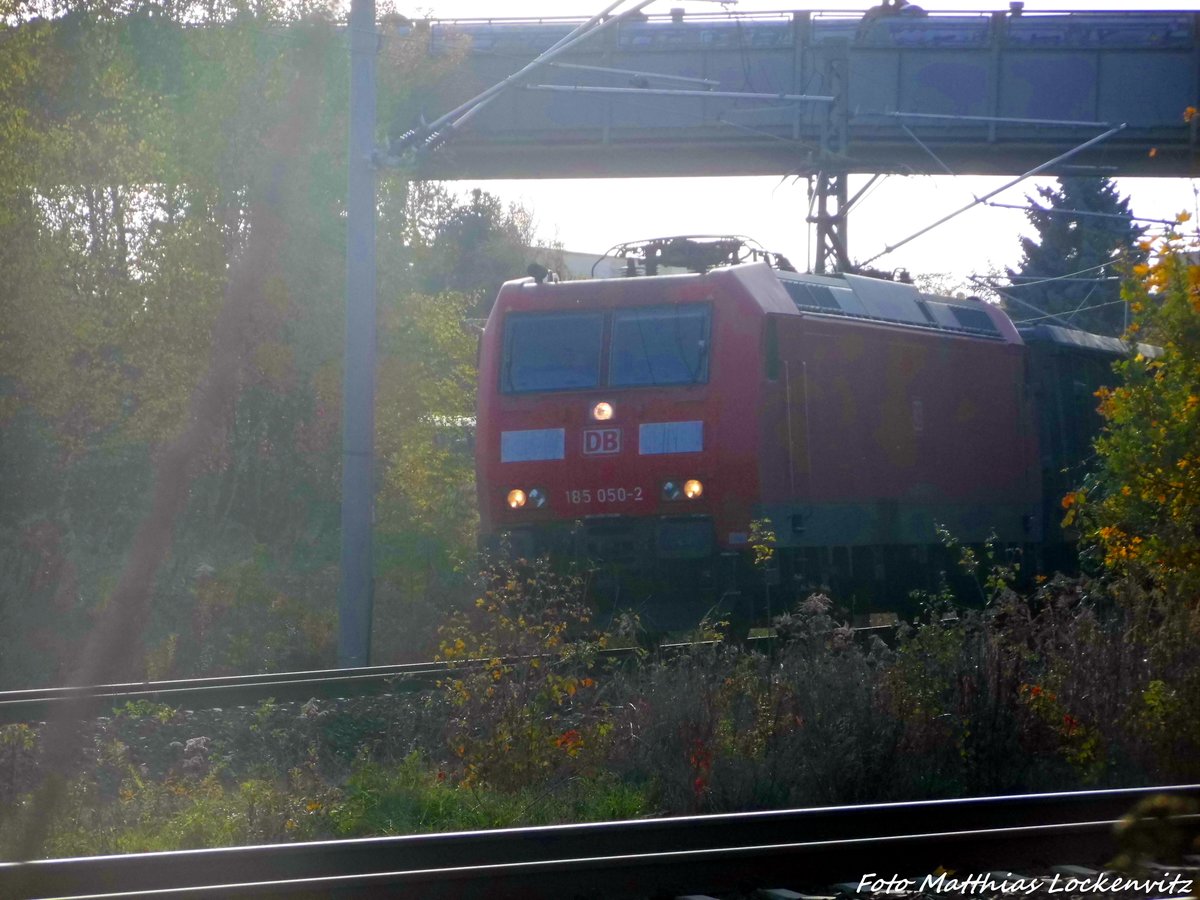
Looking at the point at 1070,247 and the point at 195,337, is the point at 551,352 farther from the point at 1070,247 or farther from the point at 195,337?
the point at 1070,247

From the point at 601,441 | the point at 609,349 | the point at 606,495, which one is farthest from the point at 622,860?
the point at 609,349

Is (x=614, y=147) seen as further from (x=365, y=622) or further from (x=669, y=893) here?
(x=669, y=893)

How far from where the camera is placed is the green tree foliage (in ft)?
61.8

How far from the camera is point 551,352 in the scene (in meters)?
12.9

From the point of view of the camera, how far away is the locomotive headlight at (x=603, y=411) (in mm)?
12531

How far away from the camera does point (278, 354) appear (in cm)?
2116

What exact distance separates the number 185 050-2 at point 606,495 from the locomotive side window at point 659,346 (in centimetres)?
94

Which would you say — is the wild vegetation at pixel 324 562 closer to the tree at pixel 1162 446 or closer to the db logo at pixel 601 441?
the tree at pixel 1162 446

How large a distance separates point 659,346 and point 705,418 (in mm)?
835

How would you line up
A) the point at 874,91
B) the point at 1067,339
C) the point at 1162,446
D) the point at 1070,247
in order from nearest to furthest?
the point at 1162,446 → the point at 1067,339 → the point at 874,91 → the point at 1070,247

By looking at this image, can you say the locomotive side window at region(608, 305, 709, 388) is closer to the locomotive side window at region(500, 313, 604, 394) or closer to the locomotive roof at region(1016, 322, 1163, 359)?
the locomotive side window at region(500, 313, 604, 394)

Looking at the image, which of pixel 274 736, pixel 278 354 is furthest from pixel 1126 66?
pixel 274 736

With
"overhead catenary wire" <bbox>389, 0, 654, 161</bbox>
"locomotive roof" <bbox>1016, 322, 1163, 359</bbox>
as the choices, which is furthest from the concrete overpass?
"overhead catenary wire" <bbox>389, 0, 654, 161</bbox>

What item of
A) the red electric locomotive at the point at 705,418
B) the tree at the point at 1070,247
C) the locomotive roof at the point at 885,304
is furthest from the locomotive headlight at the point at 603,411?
the tree at the point at 1070,247
